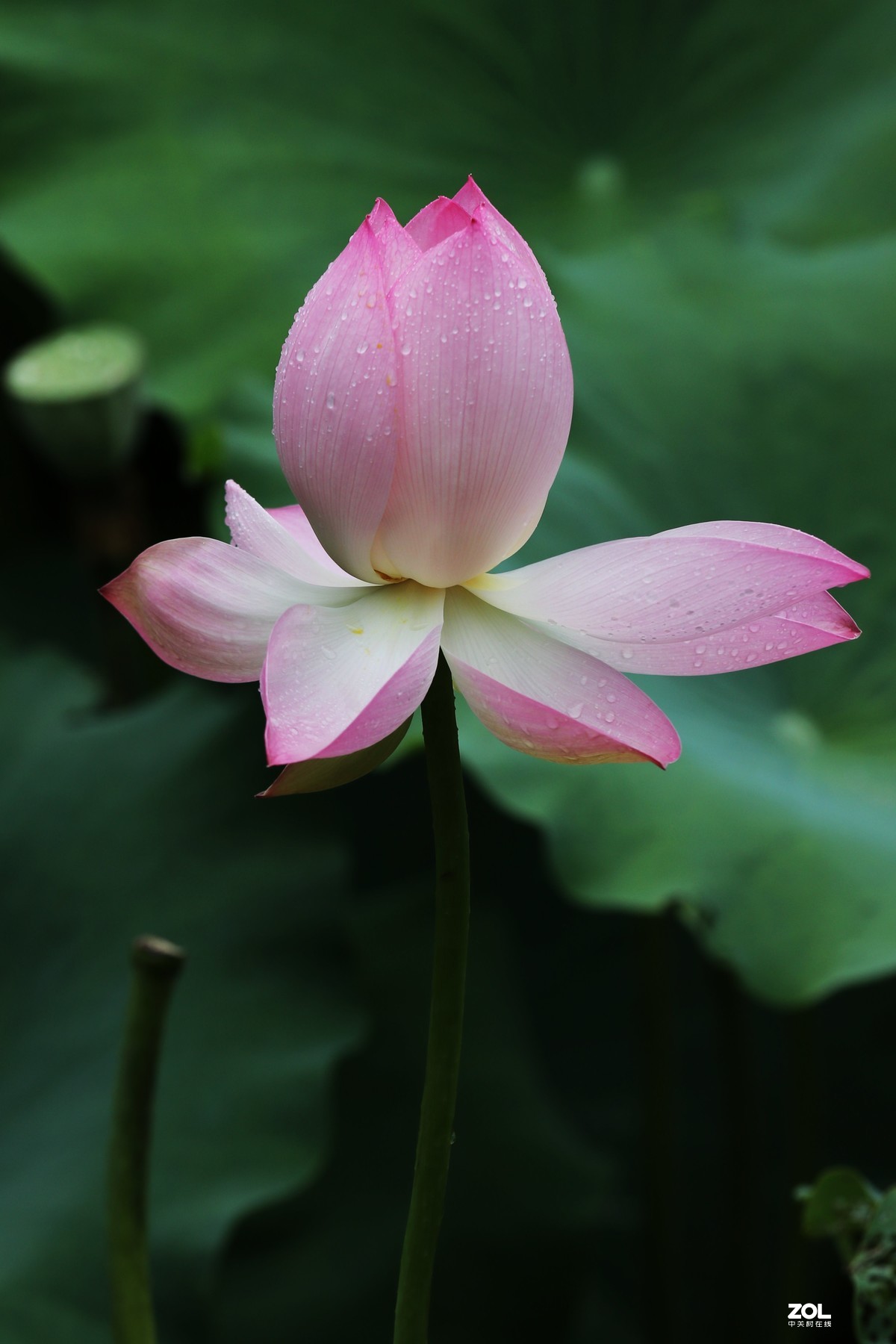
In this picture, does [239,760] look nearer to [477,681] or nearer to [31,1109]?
[31,1109]

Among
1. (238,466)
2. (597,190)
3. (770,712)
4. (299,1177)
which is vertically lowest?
(299,1177)

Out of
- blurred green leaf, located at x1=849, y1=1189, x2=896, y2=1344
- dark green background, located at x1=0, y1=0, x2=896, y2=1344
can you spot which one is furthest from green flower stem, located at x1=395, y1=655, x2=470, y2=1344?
dark green background, located at x1=0, y1=0, x2=896, y2=1344

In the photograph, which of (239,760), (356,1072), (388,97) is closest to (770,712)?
(239,760)

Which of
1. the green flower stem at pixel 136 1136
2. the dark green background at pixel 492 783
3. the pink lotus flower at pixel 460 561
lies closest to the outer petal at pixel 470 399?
the pink lotus flower at pixel 460 561

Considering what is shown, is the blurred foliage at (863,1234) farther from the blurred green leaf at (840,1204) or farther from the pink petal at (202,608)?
the pink petal at (202,608)

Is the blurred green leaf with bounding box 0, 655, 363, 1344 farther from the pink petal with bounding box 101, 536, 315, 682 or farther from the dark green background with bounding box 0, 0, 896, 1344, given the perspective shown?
the pink petal with bounding box 101, 536, 315, 682

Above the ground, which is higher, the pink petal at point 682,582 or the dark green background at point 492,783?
the dark green background at point 492,783

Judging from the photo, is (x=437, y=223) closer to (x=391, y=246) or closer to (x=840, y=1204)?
(x=391, y=246)
